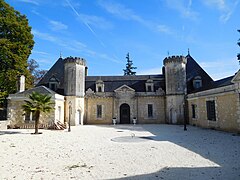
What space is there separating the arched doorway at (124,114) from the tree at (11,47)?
12.4 m

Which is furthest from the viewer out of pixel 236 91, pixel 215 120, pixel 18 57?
pixel 18 57

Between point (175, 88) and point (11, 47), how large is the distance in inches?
767

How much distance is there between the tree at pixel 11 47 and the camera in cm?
2081

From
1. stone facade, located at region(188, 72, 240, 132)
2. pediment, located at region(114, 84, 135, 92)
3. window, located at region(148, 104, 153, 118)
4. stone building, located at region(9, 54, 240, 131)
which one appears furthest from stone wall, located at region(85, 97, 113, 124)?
stone facade, located at region(188, 72, 240, 132)

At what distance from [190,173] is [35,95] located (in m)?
12.7

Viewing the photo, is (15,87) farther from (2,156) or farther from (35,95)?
(2,156)

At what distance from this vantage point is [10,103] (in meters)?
18.6

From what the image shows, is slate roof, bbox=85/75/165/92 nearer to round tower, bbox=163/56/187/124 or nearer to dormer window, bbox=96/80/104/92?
dormer window, bbox=96/80/104/92

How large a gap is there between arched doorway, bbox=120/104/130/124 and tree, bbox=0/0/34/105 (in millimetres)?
12448

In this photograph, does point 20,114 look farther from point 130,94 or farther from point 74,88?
point 130,94

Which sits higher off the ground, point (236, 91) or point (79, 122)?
point (236, 91)

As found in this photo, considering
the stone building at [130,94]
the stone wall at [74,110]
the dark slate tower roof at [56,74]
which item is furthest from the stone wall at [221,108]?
the dark slate tower roof at [56,74]

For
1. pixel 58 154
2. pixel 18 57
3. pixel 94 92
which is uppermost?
pixel 18 57

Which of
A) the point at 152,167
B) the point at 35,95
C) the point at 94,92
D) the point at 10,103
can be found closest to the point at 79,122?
the point at 94,92
